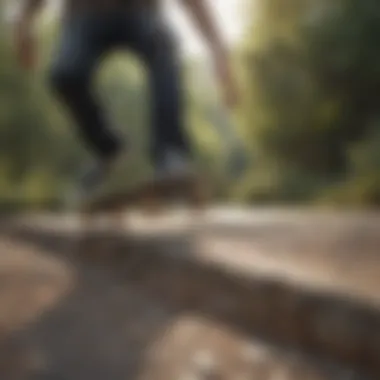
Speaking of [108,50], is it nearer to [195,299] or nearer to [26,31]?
[26,31]

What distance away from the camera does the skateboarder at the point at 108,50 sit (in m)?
0.80

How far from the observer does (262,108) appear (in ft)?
2.70

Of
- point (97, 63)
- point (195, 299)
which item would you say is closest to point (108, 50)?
point (97, 63)

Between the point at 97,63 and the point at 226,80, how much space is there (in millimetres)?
129

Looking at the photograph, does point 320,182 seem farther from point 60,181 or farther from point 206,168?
point 60,181

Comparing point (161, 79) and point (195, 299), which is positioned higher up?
point (161, 79)

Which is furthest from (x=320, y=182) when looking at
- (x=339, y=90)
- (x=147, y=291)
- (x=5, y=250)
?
(x=5, y=250)

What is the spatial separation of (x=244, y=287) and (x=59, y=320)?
0.16 m

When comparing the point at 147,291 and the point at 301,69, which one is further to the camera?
the point at 301,69

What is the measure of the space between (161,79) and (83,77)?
0.08 meters

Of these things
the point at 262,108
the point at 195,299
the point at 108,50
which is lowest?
the point at 195,299

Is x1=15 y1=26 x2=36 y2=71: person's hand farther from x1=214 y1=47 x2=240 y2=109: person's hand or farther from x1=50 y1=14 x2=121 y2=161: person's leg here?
x1=214 y1=47 x2=240 y2=109: person's hand

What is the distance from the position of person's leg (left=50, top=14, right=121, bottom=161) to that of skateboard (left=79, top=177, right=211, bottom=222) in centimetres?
4

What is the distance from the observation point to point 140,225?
802 millimetres
